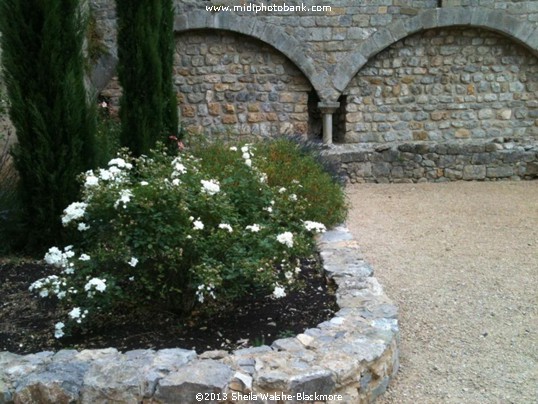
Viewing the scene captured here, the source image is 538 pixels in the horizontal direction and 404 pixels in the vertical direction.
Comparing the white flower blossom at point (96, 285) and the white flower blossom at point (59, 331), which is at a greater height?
the white flower blossom at point (96, 285)

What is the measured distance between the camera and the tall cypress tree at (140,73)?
20.4ft

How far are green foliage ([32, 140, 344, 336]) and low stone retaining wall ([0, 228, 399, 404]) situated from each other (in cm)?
35

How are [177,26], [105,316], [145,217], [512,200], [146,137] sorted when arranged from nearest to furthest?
1. [145,217]
2. [105,316]
3. [146,137]
4. [512,200]
5. [177,26]

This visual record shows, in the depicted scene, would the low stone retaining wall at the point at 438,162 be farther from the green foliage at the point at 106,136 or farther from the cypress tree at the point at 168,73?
the green foliage at the point at 106,136

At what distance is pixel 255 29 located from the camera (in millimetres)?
9469

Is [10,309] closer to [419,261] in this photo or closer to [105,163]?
[105,163]

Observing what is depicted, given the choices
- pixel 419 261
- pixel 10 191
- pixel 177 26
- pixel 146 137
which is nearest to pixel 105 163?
pixel 10 191

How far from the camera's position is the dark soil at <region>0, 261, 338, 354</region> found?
2.98 metres

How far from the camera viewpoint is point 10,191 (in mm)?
4961

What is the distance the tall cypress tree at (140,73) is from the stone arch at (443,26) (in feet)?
13.7

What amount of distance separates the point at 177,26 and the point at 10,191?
17.5ft

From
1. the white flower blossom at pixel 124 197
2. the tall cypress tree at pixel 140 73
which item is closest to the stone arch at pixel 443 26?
the tall cypress tree at pixel 140 73

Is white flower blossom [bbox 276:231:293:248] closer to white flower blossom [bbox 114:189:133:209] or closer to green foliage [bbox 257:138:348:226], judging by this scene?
white flower blossom [bbox 114:189:133:209]

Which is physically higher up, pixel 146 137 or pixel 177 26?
pixel 177 26
